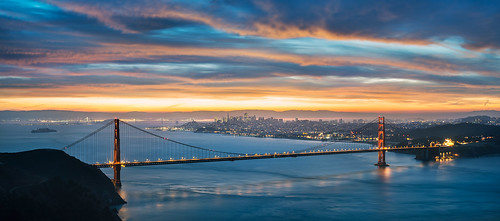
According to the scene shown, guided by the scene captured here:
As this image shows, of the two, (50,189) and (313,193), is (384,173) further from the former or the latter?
(50,189)

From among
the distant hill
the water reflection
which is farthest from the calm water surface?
the distant hill

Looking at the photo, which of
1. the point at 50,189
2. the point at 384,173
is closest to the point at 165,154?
the point at 384,173

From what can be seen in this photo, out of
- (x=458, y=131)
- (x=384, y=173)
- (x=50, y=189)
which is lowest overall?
(x=384, y=173)

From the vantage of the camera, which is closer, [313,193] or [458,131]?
[313,193]

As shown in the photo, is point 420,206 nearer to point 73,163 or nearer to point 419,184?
point 419,184

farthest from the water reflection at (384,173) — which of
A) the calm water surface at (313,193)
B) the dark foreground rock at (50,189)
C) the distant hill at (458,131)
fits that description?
the distant hill at (458,131)
